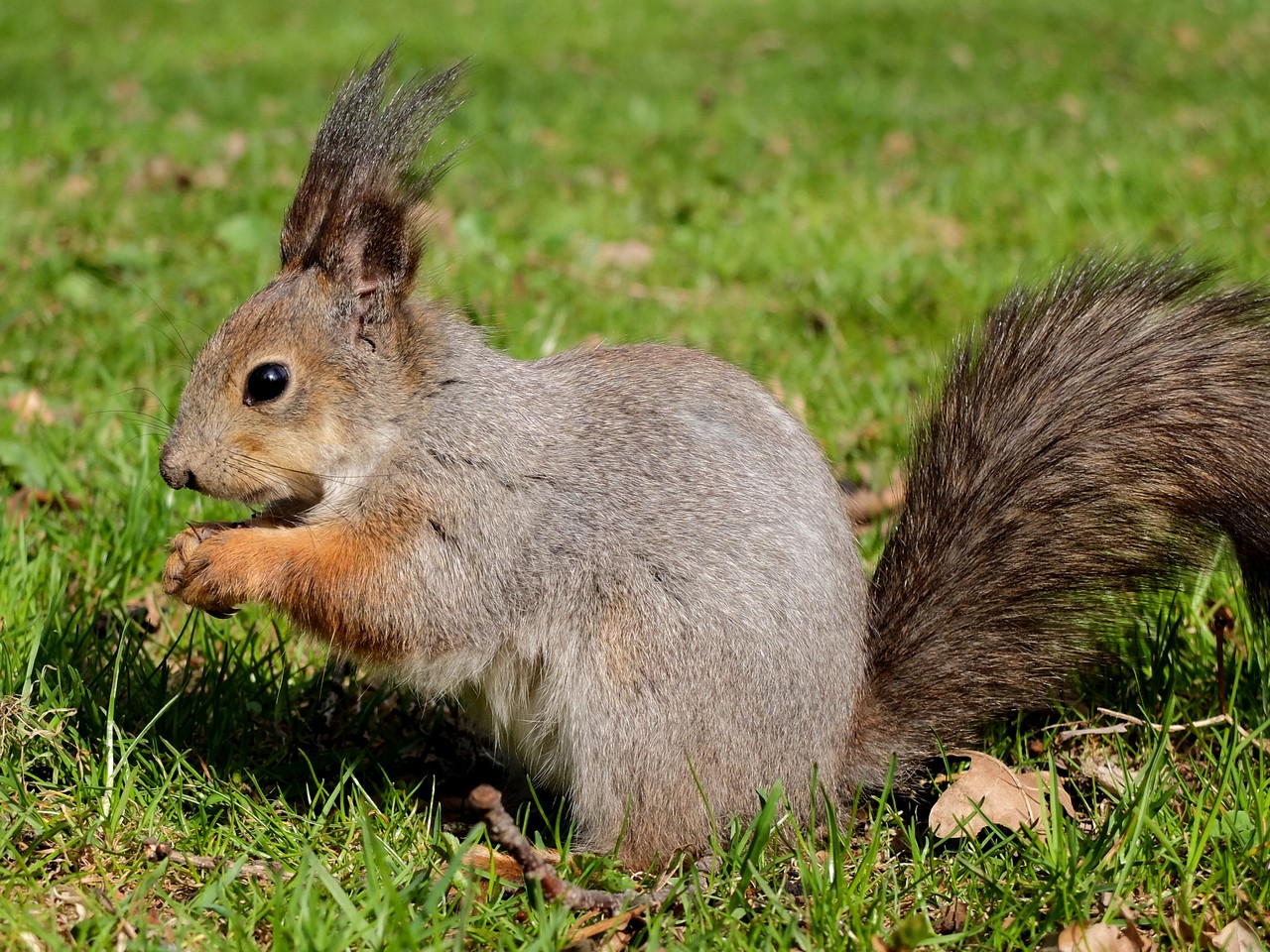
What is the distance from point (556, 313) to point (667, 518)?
184 centimetres

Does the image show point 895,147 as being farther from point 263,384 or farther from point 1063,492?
point 263,384

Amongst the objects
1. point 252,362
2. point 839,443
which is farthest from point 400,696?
point 839,443

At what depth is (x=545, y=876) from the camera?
5.40 feet

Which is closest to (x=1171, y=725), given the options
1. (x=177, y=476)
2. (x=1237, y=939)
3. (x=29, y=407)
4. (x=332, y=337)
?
(x=1237, y=939)

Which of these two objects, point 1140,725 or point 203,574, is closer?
point 203,574

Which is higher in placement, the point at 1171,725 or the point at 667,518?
the point at 667,518

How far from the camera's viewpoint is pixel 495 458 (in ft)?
6.40

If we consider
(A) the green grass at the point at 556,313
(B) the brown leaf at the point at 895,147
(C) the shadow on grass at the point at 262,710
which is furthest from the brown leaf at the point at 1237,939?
(B) the brown leaf at the point at 895,147

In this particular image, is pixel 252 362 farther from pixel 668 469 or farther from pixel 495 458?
pixel 668 469

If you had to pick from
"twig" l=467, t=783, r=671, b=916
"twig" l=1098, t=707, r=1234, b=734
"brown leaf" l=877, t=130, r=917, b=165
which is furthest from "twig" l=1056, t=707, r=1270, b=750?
"brown leaf" l=877, t=130, r=917, b=165

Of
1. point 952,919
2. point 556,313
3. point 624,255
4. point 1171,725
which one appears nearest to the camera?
point 952,919

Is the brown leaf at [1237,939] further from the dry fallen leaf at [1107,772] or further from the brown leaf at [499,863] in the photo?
the brown leaf at [499,863]

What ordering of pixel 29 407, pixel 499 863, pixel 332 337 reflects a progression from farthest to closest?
pixel 29 407
pixel 332 337
pixel 499 863

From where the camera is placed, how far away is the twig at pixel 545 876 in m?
1.52
